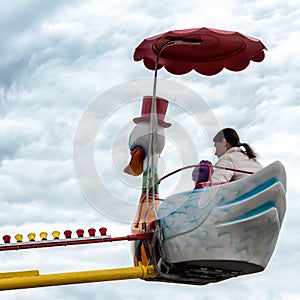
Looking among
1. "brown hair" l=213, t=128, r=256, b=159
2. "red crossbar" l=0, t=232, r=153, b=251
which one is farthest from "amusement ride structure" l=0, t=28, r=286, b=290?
"brown hair" l=213, t=128, r=256, b=159

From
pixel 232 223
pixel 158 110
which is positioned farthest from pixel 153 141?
pixel 232 223

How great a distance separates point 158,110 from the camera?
8.88 m

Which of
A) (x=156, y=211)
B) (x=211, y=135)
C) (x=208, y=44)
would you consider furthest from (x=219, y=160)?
(x=208, y=44)

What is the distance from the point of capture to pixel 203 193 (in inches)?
309

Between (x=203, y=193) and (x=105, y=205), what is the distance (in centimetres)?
95

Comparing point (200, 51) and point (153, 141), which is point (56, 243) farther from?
point (200, 51)

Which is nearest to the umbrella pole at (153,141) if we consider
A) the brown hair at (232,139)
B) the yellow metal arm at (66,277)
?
the brown hair at (232,139)

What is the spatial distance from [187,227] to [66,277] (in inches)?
45.4

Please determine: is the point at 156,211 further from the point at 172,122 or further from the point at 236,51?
the point at 236,51

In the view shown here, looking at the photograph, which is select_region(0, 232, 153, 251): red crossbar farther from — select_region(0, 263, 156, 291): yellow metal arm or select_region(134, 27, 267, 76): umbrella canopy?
select_region(134, 27, 267, 76): umbrella canopy

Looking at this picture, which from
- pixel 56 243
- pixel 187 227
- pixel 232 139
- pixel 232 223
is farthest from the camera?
pixel 232 139

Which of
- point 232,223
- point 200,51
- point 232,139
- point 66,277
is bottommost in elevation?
point 66,277

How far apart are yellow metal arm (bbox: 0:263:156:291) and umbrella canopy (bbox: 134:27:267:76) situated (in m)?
1.97

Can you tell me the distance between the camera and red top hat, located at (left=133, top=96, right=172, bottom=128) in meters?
8.84
